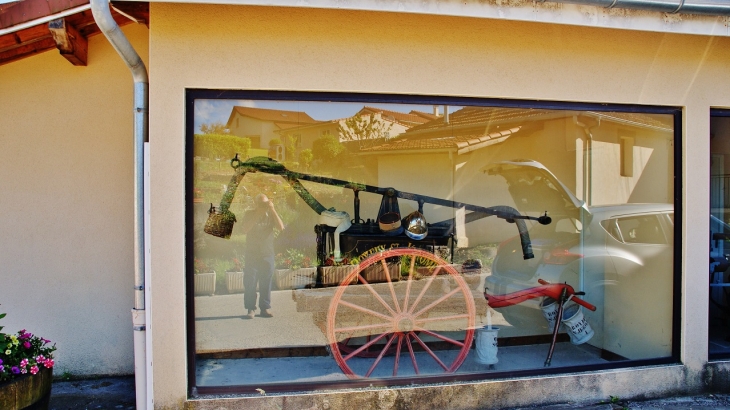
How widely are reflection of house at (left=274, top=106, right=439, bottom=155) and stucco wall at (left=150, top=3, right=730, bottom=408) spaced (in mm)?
772

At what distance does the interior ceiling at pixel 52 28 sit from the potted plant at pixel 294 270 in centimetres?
256

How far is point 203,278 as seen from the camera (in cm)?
413

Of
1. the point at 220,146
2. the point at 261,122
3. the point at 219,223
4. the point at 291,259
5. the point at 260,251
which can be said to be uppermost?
the point at 261,122

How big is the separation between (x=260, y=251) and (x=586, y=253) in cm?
334

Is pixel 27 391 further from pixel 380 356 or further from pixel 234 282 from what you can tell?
pixel 380 356

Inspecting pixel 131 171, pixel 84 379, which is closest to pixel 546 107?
pixel 131 171

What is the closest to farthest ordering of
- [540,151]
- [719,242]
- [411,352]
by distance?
[411,352], [719,242], [540,151]

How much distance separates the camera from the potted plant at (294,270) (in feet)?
16.5

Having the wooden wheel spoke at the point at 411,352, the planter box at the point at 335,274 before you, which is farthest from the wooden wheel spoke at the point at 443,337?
the planter box at the point at 335,274

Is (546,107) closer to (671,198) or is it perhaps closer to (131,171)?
(671,198)

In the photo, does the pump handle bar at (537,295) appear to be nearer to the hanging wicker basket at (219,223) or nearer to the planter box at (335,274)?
the planter box at (335,274)

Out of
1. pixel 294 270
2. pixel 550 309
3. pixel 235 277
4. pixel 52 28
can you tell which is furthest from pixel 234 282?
pixel 550 309

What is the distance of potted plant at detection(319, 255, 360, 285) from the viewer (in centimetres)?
456

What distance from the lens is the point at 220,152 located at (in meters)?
4.44
